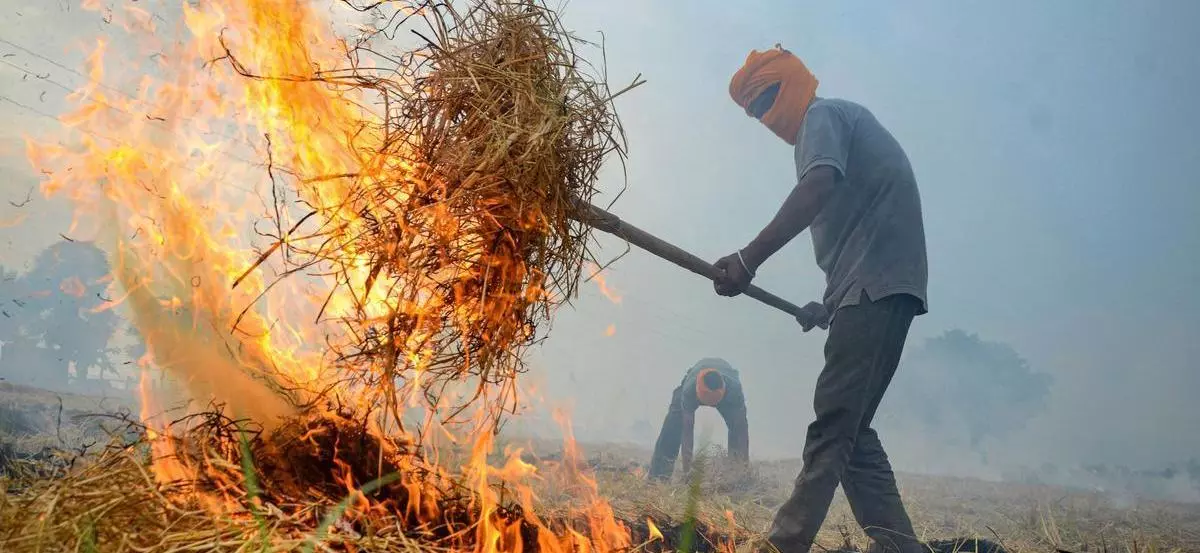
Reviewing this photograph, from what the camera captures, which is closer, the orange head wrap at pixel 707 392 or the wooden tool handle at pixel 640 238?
the wooden tool handle at pixel 640 238

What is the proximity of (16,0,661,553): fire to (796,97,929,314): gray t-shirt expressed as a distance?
1.66 meters

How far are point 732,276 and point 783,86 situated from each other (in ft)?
4.87

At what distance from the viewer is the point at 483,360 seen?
2.29 metres

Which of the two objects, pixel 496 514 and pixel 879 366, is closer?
pixel 496 514

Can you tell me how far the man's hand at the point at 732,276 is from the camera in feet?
12.5

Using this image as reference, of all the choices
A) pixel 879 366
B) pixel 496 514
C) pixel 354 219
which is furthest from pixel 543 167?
pixel 879 366

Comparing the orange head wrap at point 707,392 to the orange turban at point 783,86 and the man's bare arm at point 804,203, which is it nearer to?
the orange turban at point 783,86

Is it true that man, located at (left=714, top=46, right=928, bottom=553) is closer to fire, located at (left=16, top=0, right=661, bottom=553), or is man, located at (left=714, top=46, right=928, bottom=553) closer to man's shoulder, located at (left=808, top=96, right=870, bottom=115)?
man's shoulder, located at (left=808, top=96, right=870, bottom=115)

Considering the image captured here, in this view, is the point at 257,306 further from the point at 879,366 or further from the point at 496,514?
the point at 879,366

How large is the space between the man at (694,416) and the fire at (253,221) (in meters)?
5.47

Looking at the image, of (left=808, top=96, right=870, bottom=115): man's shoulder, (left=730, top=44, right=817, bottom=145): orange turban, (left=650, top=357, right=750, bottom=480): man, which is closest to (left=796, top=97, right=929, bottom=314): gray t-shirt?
(left=808, top=96, right=870, bottom=115): man's shoulder

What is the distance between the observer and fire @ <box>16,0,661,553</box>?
219 centimetres

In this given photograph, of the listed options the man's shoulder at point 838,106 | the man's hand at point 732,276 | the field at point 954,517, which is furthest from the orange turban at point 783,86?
the field at point 954,517

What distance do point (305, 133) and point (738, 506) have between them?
16.6ft
